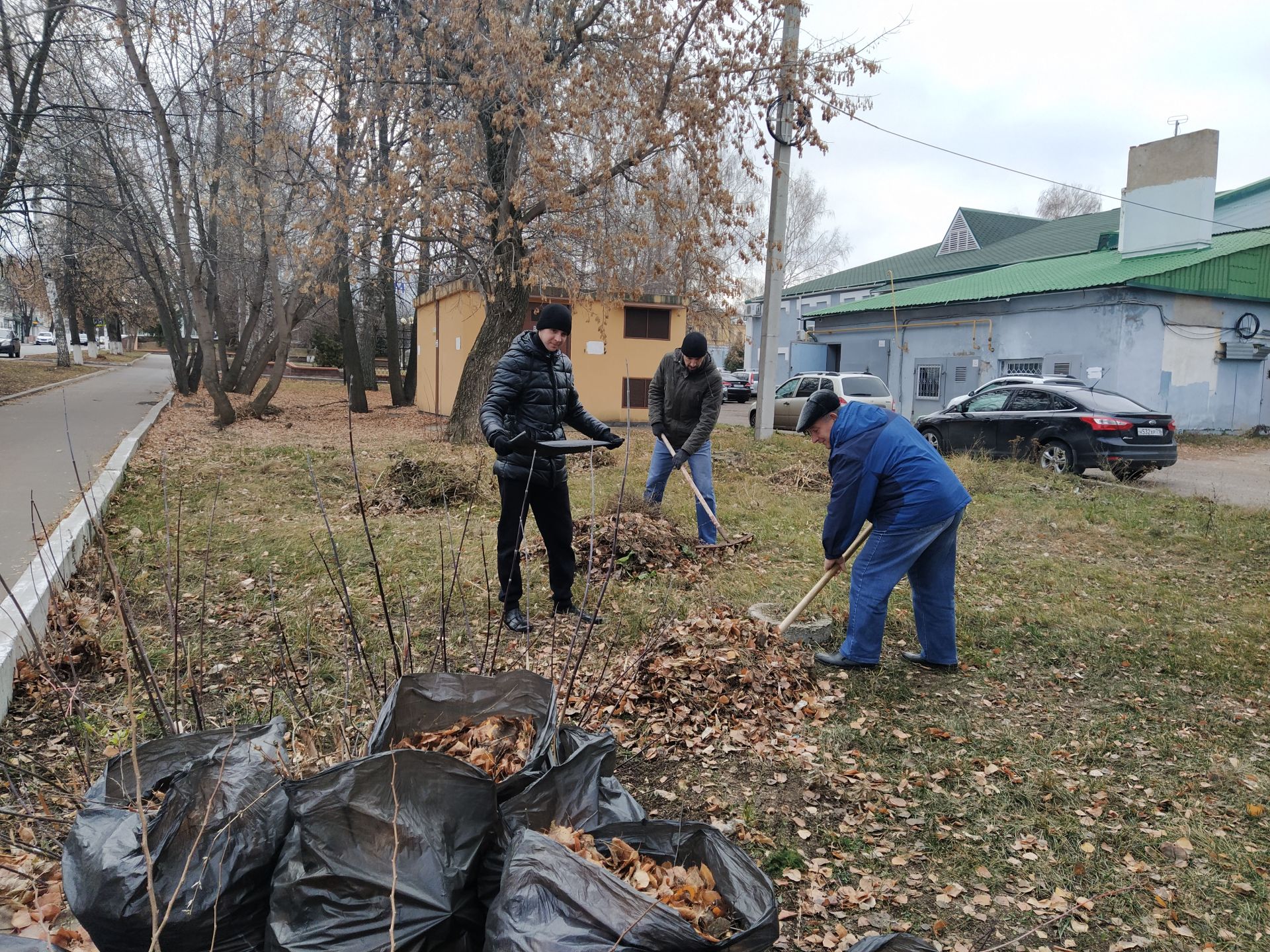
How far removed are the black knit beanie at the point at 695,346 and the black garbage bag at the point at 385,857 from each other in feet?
15.7

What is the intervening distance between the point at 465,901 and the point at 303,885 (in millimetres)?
369

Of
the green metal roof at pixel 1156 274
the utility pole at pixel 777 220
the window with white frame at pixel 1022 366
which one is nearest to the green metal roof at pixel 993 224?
the green metal roof at pixel 1156 274

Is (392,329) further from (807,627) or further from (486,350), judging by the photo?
(807,627)

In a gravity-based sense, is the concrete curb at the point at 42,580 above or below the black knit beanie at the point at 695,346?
below

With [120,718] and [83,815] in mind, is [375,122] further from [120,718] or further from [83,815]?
[83,815]

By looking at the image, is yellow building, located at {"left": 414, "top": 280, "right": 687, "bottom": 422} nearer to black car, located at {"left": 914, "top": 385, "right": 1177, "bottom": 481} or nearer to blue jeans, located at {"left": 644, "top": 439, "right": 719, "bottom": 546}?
black car, located at {"left": 914, "top": 385, "right": 1177, "bottom": 481}

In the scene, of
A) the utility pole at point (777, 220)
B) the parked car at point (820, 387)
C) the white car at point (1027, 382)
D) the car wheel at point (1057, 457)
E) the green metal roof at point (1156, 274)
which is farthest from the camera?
the green metal roof at point (1156, 274)

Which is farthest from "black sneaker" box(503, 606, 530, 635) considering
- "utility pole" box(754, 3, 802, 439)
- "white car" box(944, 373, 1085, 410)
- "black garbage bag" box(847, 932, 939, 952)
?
"white car" box(944, 373, 1085, 410)

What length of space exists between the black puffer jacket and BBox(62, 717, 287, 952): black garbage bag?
261cm

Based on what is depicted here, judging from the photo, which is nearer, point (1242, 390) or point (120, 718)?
point (120, 718)

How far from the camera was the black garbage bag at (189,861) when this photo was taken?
1913 millimetres

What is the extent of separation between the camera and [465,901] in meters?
1.99

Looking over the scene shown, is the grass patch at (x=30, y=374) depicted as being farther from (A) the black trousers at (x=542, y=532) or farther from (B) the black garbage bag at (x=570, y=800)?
(B) the black garbage bag at (x=570, y=800)

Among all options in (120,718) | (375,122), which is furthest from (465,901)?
(375,122)
